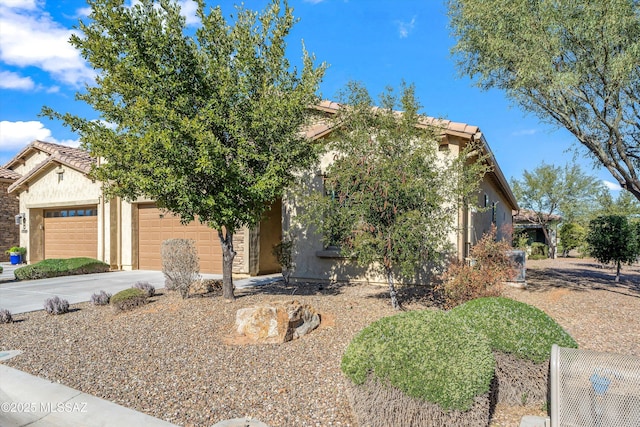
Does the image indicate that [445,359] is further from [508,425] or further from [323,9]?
[323,9]

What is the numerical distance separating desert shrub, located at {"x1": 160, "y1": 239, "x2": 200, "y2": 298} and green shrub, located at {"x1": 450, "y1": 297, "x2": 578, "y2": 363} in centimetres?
608

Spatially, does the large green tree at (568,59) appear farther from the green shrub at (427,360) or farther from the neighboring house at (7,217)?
the neighboring house at (7,217)

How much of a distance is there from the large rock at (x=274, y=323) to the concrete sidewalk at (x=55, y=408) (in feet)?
7.17

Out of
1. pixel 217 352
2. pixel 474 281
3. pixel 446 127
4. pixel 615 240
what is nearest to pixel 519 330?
pixel 474 281

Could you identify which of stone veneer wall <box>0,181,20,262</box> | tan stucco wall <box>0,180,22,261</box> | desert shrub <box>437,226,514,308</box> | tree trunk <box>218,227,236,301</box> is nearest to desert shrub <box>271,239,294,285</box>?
tree trunk <box>218,227,236,301</box>

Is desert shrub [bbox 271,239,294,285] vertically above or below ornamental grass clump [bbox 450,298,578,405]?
above

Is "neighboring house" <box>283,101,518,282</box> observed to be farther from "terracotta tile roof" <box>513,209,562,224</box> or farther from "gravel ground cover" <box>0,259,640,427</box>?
"terracotta tile roof" <box>513,209,562,224</box>

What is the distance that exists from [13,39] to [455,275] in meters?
12.2

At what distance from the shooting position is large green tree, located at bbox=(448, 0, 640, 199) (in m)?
8.02

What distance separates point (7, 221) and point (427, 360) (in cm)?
2455

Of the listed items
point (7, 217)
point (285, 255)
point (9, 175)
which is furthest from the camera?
point (9, 175)

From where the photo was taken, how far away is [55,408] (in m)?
4.23

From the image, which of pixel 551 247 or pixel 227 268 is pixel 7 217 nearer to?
pixel 227 268

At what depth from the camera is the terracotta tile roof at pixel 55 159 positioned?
16719mm
